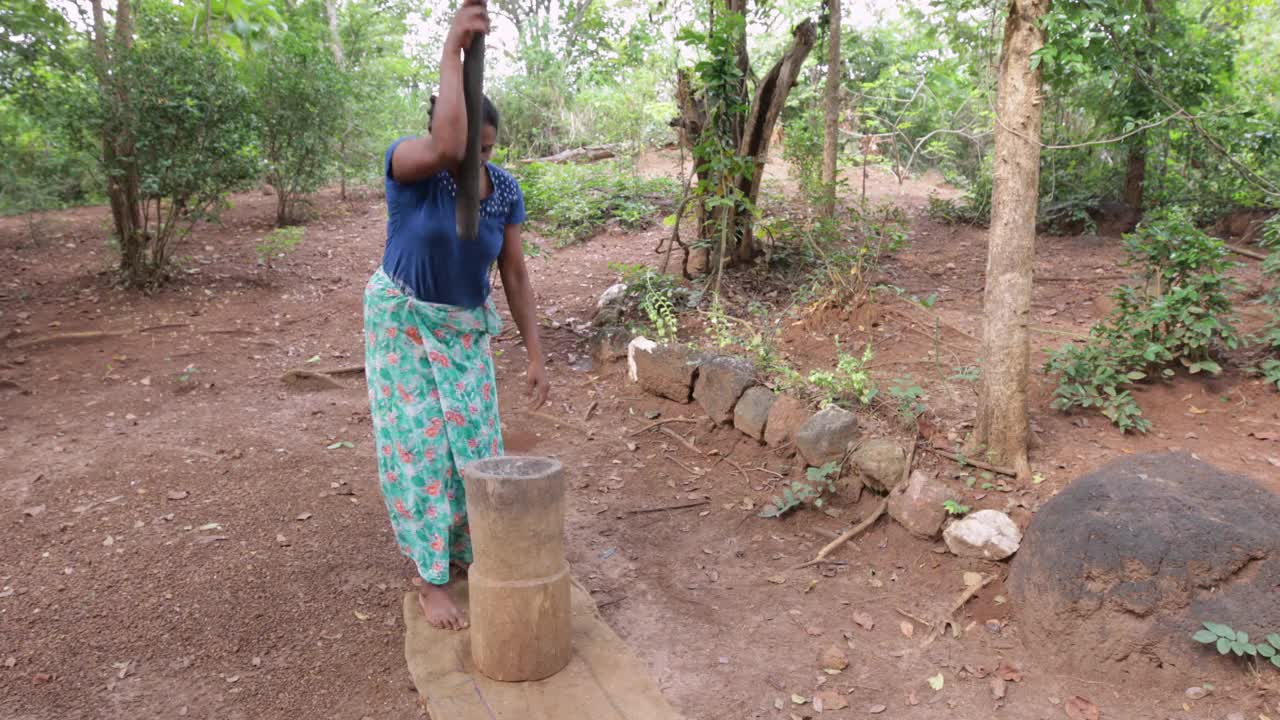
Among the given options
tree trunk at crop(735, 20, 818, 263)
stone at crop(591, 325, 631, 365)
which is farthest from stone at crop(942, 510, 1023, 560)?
tree trunk at crop(735, 20, 818, 263)

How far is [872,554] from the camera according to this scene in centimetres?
351

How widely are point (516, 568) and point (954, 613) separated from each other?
Answer: 5.73 feet

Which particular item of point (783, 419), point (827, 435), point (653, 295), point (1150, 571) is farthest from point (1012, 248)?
point (653, 295)

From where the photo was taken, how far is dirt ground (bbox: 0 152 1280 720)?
2.58 metres

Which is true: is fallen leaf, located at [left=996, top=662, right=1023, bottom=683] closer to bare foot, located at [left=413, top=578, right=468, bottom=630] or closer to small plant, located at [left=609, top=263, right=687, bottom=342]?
bare foot, located at [left=413, top=578, right=468, bottom=630]

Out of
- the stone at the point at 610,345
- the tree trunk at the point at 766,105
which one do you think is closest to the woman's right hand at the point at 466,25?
the stone at the point at 610,345

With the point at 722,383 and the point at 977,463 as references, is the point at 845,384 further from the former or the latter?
the point at 977,463

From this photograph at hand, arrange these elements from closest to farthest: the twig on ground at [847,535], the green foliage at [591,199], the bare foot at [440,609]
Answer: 1. the bare foot at [440,609]
2. the twig on ground at [847,535]
3. the green foliage at [591,199]

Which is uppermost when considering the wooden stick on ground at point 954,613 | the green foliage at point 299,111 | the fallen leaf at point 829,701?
the green foliage at point 299,111

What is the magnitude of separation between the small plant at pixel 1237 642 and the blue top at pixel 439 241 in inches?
103

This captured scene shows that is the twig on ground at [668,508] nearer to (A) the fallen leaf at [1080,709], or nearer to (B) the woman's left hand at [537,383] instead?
(B) the woman's left hand at [537,383]

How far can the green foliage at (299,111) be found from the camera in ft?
26.8

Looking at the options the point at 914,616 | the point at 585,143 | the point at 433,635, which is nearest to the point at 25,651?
the point at 433,635

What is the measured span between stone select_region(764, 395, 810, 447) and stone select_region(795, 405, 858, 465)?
131 mm
